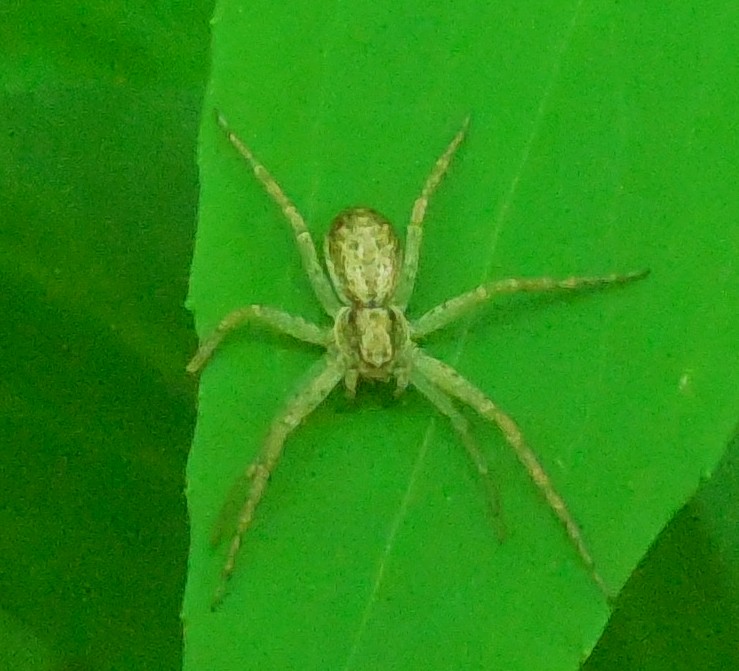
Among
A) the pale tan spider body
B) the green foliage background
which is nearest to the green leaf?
the green foliage background

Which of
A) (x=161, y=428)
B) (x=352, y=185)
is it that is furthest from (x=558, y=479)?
(x=161, y=428)

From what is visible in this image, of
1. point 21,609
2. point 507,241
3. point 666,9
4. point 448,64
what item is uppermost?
point 666,9

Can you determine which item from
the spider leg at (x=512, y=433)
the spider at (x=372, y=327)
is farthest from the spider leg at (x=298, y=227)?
the spider leg at (x=512, y=433)

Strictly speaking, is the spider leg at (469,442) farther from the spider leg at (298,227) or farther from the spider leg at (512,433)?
the spider leg at (298,227)

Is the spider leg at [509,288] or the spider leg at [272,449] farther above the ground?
the spider leg at [509,288]

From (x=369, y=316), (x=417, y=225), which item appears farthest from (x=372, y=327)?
(x=417, y=225)

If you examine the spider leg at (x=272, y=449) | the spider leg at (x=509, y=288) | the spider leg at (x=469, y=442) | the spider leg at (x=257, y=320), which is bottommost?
the spider leg at (x=272, y=449)

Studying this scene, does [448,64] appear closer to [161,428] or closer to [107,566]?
[161,428]
